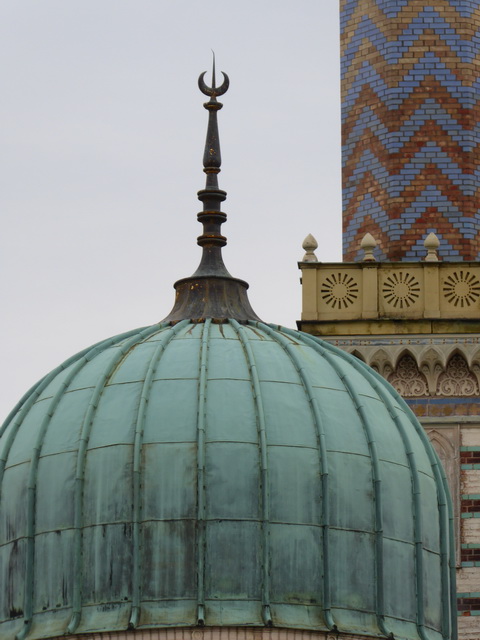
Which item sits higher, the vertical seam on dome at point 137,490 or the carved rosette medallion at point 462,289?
the carved rosette medallion at point 462,289

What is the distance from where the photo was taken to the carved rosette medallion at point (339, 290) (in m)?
37.7

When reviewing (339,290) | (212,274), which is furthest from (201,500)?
(339,290)

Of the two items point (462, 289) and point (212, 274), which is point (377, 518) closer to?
point (212, 274)

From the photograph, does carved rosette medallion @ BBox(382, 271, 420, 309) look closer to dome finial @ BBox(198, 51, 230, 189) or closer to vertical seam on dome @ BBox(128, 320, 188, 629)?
dome finial @ BBox(198, 51, 230, 189)

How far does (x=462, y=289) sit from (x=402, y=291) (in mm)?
852

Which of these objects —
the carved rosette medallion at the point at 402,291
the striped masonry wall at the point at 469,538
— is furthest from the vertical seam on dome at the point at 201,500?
the carved rosette medallion at the point at 402,291

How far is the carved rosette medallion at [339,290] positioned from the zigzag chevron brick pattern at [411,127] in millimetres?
946

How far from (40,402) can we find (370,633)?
3.56m

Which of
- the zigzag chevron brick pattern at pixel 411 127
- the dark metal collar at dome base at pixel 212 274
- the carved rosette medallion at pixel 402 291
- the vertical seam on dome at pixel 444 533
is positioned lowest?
the vertical seam on dome at pixel 444 533

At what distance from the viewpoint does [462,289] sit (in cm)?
3769

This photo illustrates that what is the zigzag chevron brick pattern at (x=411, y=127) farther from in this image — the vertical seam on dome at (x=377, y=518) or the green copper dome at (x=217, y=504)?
the vertical seam on dome at (x=377, y=518)

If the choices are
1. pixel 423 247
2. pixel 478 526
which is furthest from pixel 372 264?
pixel 478 526

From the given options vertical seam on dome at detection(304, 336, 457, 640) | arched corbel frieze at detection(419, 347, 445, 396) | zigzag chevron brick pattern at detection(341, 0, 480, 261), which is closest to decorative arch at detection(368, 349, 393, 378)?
arched corbel frieze at detection(419, 347, 445, 396)

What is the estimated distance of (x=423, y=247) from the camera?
126 ft
